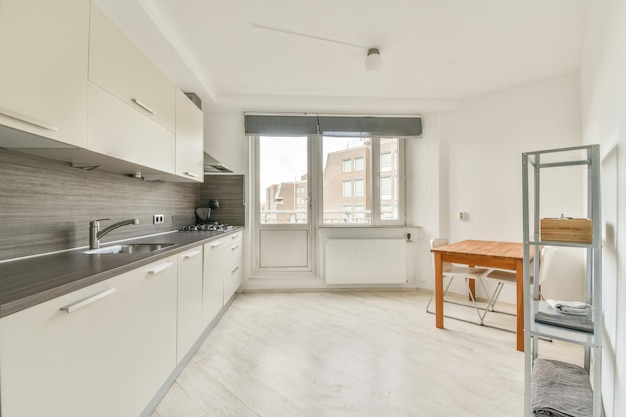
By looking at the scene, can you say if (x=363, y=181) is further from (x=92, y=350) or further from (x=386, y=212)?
(x=92, y=350)

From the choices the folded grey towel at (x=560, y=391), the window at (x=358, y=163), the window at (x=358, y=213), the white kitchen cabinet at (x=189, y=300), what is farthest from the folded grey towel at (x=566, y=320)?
the window at (x=358, y=163)

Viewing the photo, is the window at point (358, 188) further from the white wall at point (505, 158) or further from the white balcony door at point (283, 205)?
the white wall at point (505, 158)

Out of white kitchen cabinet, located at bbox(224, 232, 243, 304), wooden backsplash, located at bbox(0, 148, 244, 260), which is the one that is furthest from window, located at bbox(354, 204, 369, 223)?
wooden backsplash, located at bbox(0, 148, 244, 260)

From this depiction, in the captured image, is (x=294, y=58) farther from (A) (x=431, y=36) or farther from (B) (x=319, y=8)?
(A) (x=431, y=36)

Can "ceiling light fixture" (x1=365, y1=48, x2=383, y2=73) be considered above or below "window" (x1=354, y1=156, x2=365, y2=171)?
above

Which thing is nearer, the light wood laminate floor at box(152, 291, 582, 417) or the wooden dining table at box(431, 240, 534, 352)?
the light wood laminate floor at box(152, 291, 582, 417)

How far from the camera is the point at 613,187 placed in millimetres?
1358

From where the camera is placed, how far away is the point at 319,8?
2.05 meters

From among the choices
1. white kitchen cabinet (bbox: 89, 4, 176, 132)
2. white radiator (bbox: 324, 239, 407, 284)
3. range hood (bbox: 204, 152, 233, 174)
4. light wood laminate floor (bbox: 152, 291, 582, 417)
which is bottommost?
light wood laminate floor (bbox: 152, 291, 582, 417)

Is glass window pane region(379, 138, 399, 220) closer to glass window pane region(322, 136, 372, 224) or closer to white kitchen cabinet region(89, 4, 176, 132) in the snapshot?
glass window pane region(322, 136, 372, 224)

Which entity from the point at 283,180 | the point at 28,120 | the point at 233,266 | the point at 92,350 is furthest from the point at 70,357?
the point at 283,180

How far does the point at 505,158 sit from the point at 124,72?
3.97 meters

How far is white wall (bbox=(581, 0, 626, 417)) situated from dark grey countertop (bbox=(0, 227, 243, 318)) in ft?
7.28

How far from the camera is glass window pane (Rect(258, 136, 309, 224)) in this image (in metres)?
3.96
